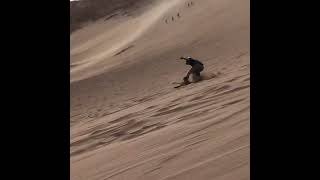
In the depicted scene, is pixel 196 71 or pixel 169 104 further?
pixel 196 71

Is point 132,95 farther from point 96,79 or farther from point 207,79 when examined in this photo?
point 96,79

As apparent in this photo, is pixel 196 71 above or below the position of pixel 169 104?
above

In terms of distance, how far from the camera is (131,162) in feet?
17.1

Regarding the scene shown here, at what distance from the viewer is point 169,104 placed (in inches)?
332

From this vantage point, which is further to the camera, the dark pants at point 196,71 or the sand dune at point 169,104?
the dark pants at point 196,71

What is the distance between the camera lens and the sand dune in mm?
4727

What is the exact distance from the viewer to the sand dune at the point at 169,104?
473 centimetres

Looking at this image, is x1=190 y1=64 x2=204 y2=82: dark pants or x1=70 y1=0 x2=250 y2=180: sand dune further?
x1=190 y1=64 x2=204 y2=82: dark pants
